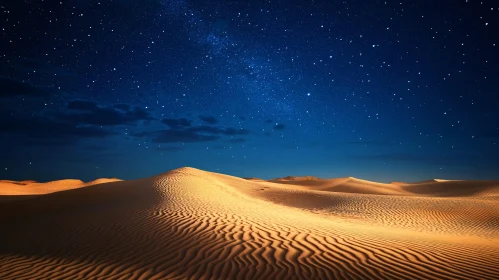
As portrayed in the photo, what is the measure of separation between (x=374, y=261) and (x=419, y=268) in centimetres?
83

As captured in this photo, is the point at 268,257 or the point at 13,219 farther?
the point at 13,219

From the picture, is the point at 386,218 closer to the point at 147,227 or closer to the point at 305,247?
the point at 305,247

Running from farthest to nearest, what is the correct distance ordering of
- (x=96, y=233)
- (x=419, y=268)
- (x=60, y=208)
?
1. (x=60, y=208)
2. (x=96, y=233)
3. (x=419, y=268)

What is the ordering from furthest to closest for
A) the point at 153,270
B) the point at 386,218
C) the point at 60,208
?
1. the point at 386,218
2. the point at 60,208
3. the point at 153,270

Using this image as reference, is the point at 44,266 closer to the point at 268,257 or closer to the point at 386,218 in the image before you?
the point at 268,257

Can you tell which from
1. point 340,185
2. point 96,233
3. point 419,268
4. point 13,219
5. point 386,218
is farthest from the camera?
point 340,185

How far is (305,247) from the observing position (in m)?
6.46

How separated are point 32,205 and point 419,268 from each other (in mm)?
17965

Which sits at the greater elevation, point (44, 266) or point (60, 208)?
point (60, 208)

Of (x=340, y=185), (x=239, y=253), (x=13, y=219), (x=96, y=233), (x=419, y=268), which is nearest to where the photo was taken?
(x=419, y=268)

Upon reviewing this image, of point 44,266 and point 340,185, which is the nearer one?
point 44,266

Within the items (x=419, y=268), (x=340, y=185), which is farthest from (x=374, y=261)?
(x=340, y=185)

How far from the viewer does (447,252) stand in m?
6.53

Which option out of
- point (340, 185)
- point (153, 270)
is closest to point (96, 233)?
point (153, 270)
